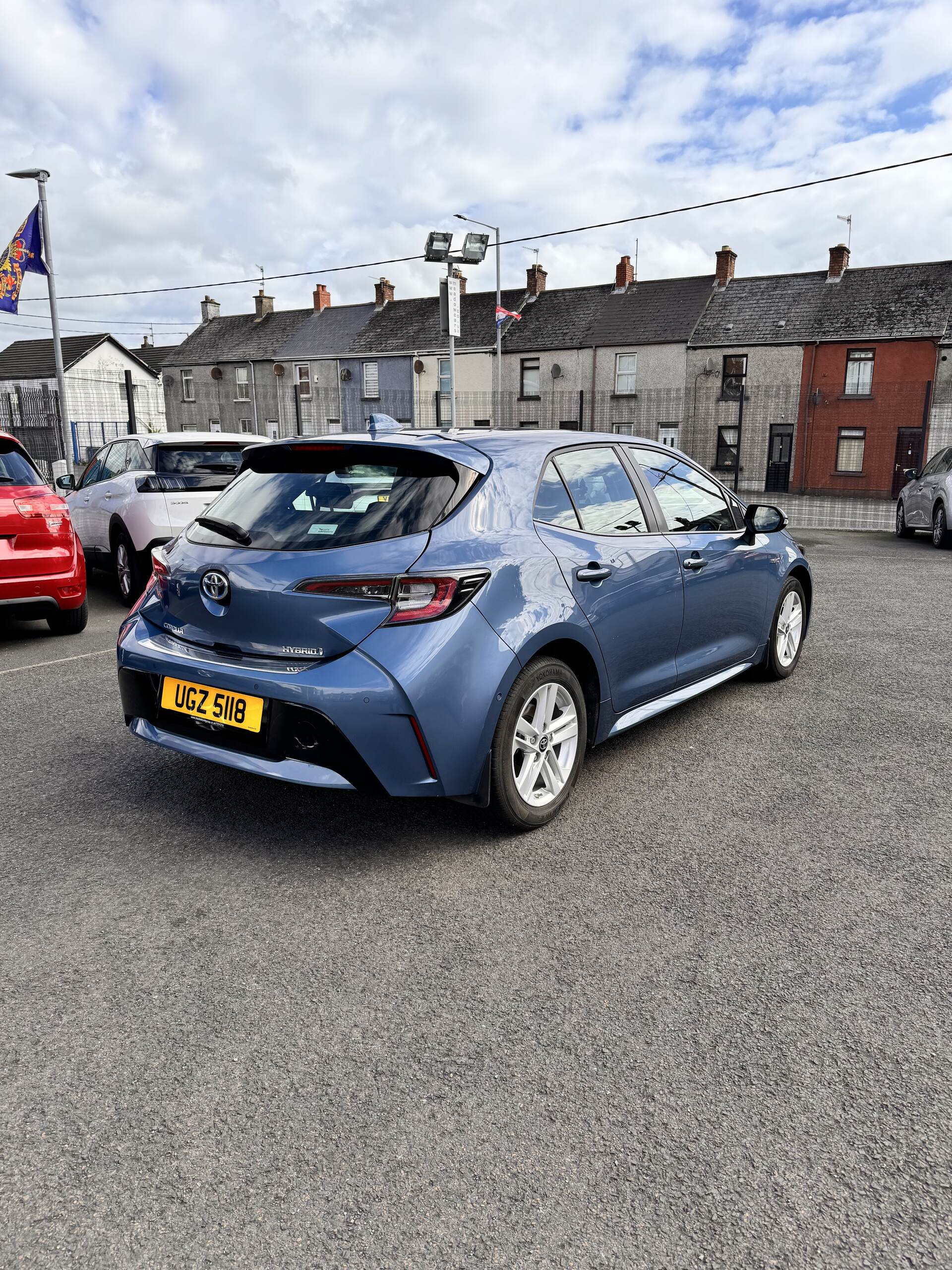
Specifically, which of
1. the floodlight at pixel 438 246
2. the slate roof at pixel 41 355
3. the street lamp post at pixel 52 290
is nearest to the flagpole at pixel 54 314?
the street lamp post at pixel 52 290

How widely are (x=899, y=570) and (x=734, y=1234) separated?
36.0ft

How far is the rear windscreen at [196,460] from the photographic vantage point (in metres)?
8.55

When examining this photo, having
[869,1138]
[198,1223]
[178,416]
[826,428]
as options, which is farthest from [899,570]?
[178,416]

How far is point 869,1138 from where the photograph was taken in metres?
2.07

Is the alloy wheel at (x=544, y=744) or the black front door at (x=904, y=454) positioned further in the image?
the black front door at (x=904, y=454)

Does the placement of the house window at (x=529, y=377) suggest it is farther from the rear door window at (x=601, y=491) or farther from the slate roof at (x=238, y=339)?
the rear door window at (x=601, y=491)

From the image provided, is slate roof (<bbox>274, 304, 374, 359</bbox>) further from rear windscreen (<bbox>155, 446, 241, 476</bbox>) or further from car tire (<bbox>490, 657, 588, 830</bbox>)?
car tire (<bbox>490, 657, 588, 830</bbox>)

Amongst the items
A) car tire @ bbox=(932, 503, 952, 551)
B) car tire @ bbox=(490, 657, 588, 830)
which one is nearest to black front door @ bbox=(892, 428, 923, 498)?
car tire @ bbox=(932, 503, 952, 551)

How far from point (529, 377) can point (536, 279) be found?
5.14 m

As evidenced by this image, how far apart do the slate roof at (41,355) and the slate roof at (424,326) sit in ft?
68.0

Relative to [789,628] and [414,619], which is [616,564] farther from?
[789,628]

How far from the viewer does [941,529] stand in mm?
14312

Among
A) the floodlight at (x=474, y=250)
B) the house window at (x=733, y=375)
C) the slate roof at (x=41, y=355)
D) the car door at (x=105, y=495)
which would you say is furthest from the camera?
the slate roof at (x=41, y=355)

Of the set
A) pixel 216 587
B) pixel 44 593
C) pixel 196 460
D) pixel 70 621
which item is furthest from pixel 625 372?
pixel 216 587
